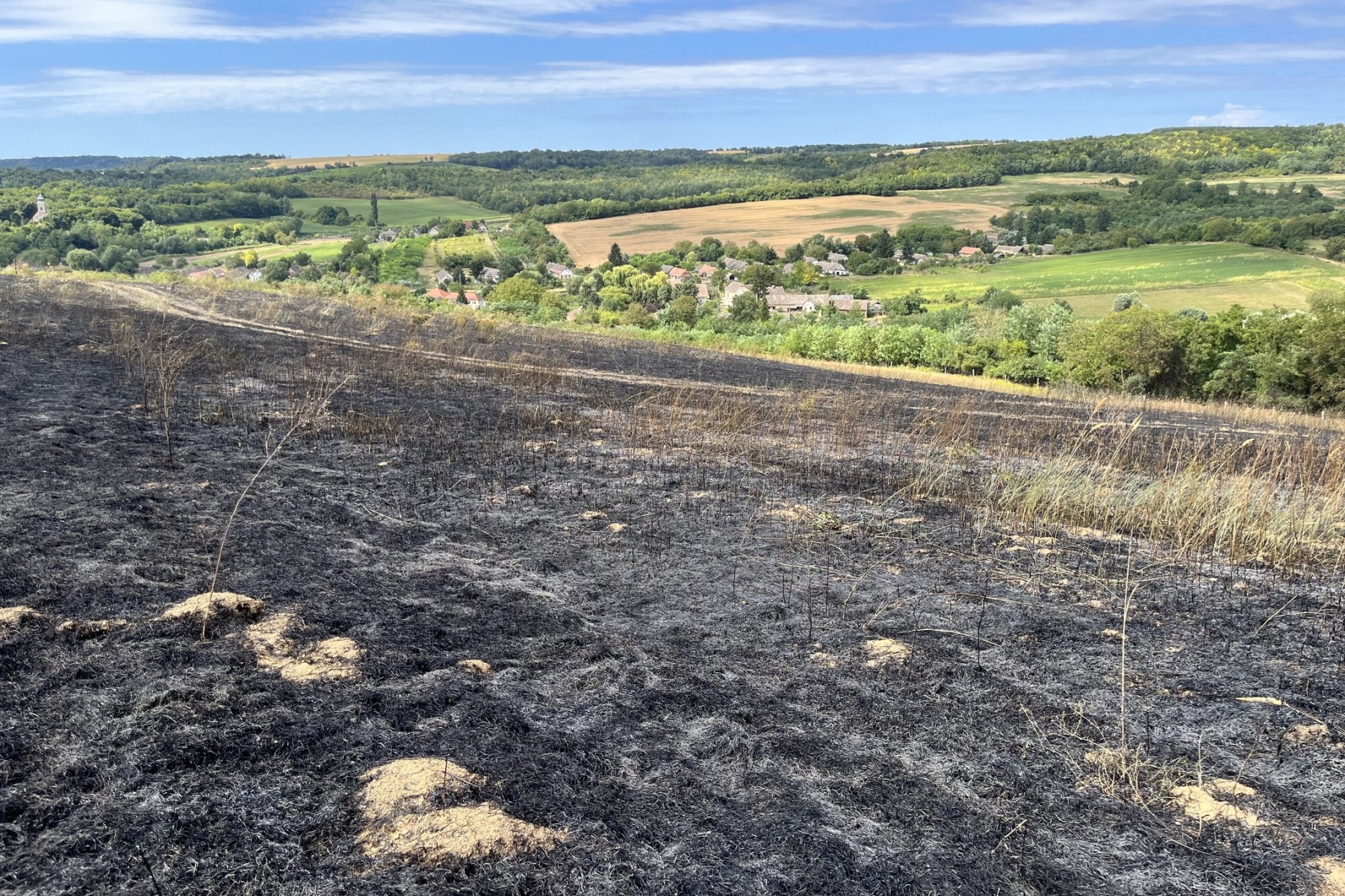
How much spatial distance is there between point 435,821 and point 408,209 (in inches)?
3925

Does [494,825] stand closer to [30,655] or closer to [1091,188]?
[30,655]

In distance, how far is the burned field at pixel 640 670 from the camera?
2605 mm

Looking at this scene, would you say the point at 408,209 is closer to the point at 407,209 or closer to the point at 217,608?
the point at 407,209

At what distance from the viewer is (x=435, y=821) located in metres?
2.65

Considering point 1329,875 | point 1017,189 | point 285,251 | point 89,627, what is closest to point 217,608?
point 89,627

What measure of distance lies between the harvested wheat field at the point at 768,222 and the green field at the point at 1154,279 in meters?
11.4

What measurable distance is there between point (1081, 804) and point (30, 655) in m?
4.28

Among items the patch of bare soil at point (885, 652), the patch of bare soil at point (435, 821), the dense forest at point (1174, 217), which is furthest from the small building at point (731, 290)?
the patch of bare soil at point (435, 821)

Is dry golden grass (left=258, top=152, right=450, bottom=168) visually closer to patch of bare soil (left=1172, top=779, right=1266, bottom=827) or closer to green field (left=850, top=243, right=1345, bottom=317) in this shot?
green field (left=850, top=243, right=1345, bottom=317)

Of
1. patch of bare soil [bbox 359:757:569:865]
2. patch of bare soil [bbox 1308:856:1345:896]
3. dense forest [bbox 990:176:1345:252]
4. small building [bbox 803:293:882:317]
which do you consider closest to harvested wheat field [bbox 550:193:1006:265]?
dense forest [bbox 990:176:1345:252]

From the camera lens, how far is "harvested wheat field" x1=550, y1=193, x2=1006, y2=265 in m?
78.9

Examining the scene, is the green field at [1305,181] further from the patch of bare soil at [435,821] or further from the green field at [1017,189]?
the patch of bare soil at [435,821]

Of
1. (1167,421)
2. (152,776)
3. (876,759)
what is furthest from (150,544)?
(1167,421)

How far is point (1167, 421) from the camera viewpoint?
1523 cm
